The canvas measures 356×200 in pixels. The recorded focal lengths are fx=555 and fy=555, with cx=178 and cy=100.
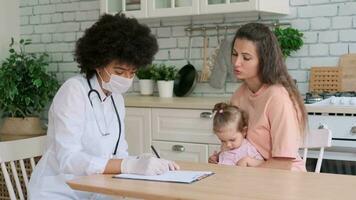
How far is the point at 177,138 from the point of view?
3.62 meters

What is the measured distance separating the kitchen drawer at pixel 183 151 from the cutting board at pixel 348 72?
0.96 metres

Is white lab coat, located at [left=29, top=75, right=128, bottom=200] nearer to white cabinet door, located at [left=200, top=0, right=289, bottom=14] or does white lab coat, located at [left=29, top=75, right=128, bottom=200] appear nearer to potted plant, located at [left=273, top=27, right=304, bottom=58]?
white cabinet door, located at [left=200, top=0, right=289, bottom=14]

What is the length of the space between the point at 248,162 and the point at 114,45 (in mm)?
705

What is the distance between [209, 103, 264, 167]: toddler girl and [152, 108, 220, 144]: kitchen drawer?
1.11 metres

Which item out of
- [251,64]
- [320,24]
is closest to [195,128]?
[320,24]

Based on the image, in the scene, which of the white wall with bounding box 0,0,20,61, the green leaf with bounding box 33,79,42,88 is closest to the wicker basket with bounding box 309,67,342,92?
the green leaf with bounding box 33,79,42,88

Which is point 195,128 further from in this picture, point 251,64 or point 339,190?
point 339,190

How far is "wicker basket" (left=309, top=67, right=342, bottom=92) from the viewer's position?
353 cm

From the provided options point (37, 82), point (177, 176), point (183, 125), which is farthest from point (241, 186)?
point (37, 82)

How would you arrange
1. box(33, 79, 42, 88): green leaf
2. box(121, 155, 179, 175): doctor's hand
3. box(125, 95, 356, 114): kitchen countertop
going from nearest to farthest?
box(121, 155, 179, 175): doctor's hand, box(125, 95, 356, 114): kitchen countertop, box(33, 79, 42, 88): green leaf

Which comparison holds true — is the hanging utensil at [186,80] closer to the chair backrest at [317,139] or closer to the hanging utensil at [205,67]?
the hanging utensil at [205,67]

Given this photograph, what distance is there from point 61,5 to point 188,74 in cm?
148

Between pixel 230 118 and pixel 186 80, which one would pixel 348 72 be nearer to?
pixel 186 80

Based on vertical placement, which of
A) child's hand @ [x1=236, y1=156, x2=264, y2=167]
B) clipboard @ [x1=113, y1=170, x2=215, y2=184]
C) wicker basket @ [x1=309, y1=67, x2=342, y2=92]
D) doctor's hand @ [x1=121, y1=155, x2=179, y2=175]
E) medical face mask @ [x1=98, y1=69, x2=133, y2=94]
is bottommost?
child's hand @ [x1=236, y1=156, x2=264, y2=167]
